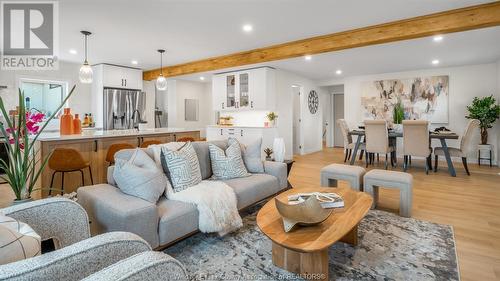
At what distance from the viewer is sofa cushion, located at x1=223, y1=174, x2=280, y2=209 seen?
2.61 m

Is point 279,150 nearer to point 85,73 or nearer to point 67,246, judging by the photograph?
point 67,246

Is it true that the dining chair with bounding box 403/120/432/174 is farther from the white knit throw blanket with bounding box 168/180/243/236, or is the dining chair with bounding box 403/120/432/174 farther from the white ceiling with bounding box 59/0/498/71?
the white knit throw blanket with bounding box 168/180/243/236

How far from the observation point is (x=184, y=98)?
326 inches

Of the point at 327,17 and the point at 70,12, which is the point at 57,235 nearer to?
the point at 70,12

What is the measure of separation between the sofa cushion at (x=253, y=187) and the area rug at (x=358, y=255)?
10.8 inches

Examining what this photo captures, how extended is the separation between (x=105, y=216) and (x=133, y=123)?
5.29 m

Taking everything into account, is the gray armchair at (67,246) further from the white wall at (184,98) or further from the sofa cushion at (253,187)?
the white wall at (184,98)

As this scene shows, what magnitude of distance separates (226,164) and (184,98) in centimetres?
581

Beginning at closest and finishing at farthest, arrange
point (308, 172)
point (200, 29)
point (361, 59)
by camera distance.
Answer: point (200, 29), point (308, 172), point (361, 59)

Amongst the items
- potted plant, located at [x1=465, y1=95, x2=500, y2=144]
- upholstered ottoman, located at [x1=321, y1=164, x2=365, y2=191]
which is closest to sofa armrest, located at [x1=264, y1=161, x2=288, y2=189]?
upholstered ottoman, located at [x1=321, y1=164, x2=365, y2=191]

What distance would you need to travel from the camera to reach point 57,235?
1.39m

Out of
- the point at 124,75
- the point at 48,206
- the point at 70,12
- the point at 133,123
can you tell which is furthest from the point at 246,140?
the point at 48,206

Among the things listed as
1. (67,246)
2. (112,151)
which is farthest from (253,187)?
(112,151)

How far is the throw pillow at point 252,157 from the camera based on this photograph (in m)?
3.27
